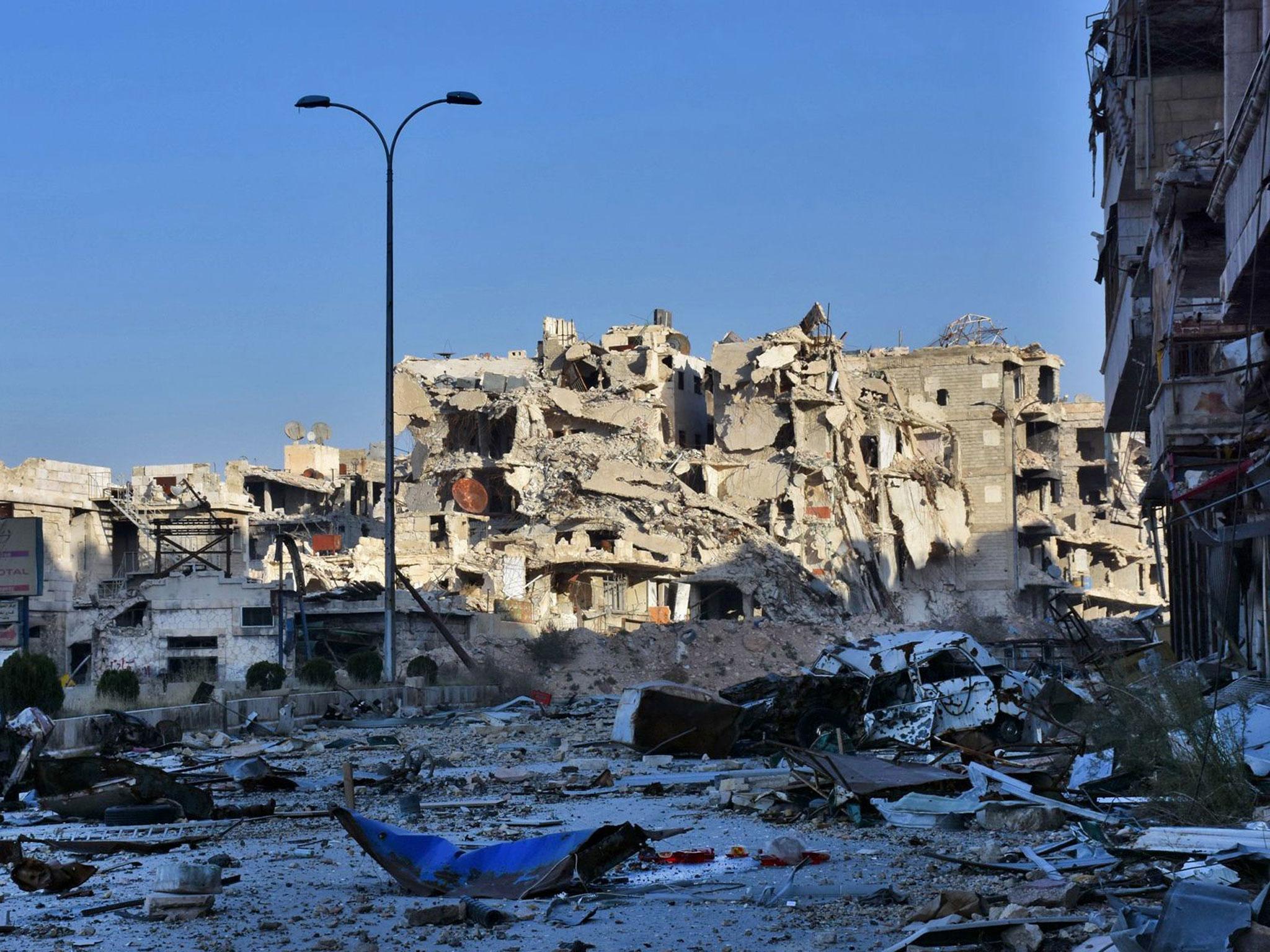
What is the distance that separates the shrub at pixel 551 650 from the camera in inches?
1645

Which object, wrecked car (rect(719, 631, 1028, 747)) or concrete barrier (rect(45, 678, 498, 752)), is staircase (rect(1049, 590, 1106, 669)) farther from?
concrete barrier (rect(45, 678, 498, 752))

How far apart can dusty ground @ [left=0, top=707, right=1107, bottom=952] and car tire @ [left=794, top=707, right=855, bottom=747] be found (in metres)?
3.90

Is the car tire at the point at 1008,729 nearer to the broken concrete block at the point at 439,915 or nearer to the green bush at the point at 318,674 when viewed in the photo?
the broken concrete block at the point at 439,915


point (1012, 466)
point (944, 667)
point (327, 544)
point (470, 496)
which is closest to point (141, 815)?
point (944, 667)

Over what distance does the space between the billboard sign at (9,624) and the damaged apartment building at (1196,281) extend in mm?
23533

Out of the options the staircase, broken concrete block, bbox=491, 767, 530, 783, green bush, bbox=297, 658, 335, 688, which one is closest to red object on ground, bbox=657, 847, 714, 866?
broken concrete block, bbox=491, 767, 530, 783

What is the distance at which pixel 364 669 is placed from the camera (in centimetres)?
3291

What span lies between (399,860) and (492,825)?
2831 mm

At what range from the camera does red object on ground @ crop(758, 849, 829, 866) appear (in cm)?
947

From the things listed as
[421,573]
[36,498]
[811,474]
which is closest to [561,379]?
[811,474]

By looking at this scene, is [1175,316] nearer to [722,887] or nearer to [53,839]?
[722,887]

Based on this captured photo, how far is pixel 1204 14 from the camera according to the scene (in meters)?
24.1

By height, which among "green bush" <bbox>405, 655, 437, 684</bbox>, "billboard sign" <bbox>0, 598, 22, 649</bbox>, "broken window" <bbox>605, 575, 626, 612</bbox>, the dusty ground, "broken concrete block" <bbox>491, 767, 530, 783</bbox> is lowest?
"broken concrete block" <bbox>491, 767, 530, 783</bbox>

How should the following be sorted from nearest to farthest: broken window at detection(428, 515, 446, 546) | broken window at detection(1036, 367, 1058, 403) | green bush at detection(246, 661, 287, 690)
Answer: green bush at detection(246, 661, 287, 690) < broken window at detection(428, 515, 446, 546) < broken window at detection(1036, 367, 1058, 403)
